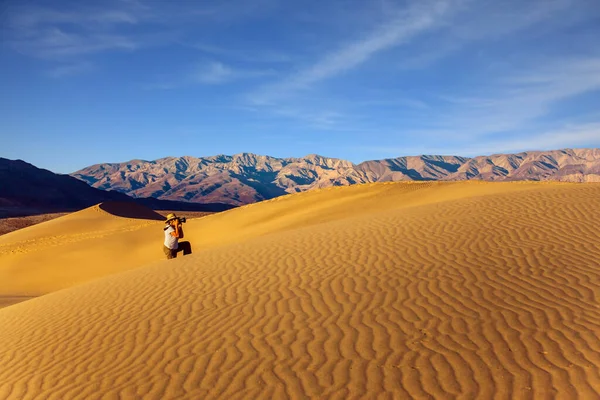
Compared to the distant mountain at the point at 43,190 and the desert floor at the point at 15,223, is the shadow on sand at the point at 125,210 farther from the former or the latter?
the distant mountain at the point at 43,190

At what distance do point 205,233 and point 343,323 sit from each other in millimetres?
19576

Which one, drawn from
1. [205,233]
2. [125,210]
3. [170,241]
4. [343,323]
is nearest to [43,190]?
[125,210]

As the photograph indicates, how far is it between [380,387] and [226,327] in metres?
2.61

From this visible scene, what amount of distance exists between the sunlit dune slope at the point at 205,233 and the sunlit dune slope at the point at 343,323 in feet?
29.6

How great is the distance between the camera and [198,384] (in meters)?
4.92

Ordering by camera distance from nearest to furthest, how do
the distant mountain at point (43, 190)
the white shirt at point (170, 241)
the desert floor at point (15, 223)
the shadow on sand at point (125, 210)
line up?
1. the white shirt at point (170, 241)
2. the shadow on sand at point (125, 210)
3. the desert floor at point (15, 223)
4. the distant mountain at point (43, 190)

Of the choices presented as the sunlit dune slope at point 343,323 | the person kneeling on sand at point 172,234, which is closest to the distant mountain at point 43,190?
the person kneeling on sand at point 172,234

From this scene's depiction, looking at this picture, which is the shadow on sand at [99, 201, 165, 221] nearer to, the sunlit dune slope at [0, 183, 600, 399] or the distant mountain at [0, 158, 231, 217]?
the sunlit dune slope at [0, 183, 600, 399]

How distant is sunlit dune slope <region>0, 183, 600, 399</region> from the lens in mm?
4750

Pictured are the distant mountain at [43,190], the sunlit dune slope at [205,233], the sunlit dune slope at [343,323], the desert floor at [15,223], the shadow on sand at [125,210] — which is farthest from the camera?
the distant mountain at [43,190]

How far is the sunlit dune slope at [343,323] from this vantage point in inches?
187

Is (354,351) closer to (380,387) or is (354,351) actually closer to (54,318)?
(380,387)

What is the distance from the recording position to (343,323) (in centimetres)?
611

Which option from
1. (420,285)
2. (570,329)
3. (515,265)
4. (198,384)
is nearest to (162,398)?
(198,384)
